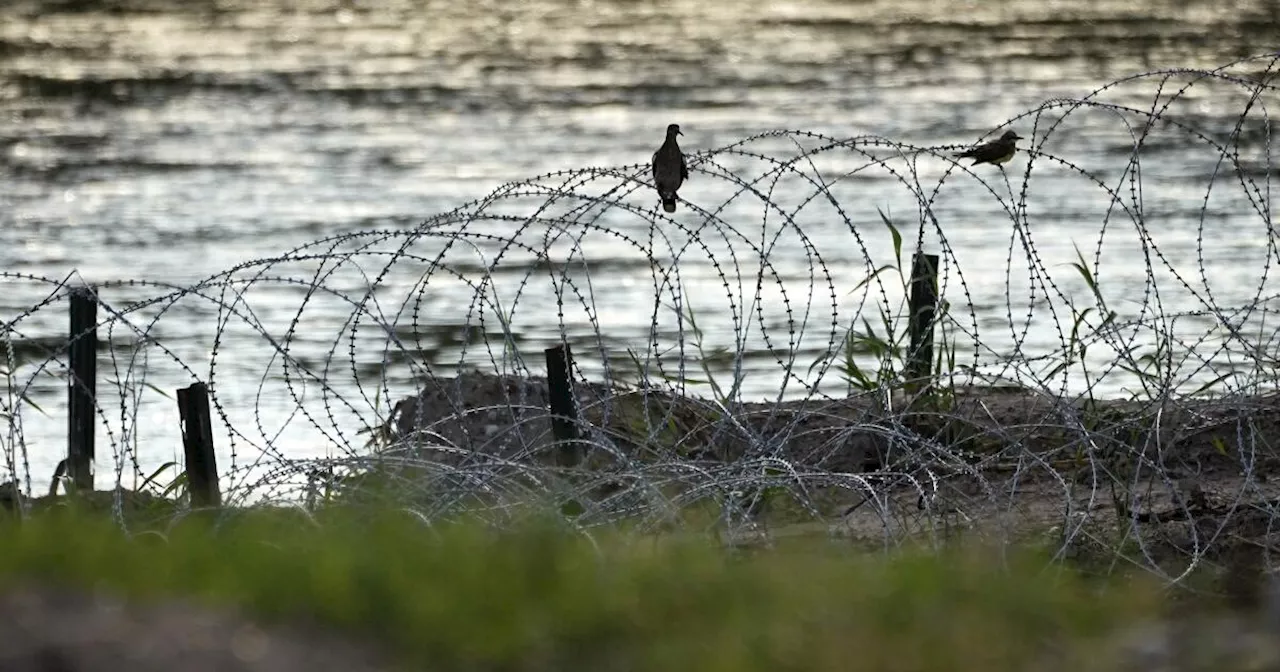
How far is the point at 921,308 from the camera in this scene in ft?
25.9

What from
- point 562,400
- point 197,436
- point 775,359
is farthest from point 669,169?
point 197,436

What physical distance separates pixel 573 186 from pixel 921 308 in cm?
232

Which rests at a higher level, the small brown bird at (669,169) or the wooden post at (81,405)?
the small brown bird at (669,169)

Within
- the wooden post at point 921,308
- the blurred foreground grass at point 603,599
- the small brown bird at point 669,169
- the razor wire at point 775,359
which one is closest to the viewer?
the blurred foreground grass at point 603,599

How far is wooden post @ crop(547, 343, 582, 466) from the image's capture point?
23.7ft

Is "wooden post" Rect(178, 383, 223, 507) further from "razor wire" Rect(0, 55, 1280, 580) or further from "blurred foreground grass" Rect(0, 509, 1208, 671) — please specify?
"blurred foreground grass" Rect(0, 509, 1208, 671)

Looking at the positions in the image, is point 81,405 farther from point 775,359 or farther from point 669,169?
point 775,359

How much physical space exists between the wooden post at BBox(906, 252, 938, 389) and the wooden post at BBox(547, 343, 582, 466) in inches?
50.6

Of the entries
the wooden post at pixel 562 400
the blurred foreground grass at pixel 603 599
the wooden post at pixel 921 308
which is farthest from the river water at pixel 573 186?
the blurred foreground grass at pixel 603 599

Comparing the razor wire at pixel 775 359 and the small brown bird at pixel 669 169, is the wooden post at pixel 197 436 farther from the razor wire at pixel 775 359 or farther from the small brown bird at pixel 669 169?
the small brown bird at pixel 669 169

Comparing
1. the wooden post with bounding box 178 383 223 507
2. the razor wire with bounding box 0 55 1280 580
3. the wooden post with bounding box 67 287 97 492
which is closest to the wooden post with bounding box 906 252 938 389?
the razor wire with bounding box 0 55 1280 580

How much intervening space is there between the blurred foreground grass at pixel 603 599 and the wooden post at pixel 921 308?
11.1ft

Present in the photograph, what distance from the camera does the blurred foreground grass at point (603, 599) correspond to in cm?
354

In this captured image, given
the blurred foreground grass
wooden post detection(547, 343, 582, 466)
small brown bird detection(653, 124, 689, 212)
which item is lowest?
the blurred foreground grass
